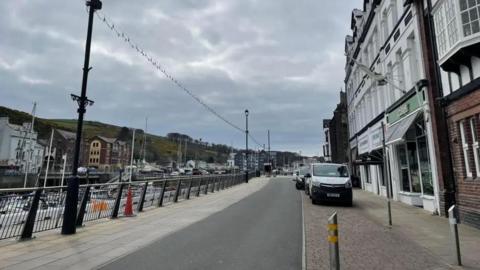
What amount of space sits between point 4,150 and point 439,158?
292 ft

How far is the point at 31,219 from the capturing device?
9141mm

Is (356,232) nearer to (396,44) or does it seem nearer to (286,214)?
(286,214)

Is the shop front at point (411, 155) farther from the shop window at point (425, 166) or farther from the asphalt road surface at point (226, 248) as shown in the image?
the asphalt road surface at point (226, 248)

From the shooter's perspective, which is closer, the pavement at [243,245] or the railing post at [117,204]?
the pavement at [243,245]

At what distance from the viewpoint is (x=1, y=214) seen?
854 cm

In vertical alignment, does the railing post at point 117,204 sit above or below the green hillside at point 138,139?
below

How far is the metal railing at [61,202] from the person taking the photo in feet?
29.1

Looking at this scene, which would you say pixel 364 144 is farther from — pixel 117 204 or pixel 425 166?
pixel 117 204

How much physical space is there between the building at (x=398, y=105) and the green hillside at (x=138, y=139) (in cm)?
10113

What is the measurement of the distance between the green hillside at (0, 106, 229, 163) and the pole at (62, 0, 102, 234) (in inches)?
4337

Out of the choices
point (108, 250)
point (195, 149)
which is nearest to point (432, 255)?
point (108, 250)

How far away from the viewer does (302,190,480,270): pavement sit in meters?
6.72

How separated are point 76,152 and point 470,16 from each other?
1110cm

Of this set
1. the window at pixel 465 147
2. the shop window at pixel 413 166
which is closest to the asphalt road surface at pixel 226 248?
the window at pixel 465 147
